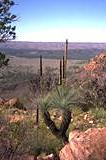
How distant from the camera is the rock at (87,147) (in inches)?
448

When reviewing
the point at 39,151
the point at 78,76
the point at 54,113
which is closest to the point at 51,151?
the point at 39,151

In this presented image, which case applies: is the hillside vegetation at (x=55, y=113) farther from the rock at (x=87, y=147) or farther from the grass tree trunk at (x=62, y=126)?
the rock at (x=87, y=147)

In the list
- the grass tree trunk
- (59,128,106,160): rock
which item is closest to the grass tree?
the grass tree trunk

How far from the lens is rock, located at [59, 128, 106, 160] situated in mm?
11383

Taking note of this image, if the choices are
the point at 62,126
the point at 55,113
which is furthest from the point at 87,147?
the point at 55,113

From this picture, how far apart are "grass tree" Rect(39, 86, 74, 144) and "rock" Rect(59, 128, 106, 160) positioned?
231 cm

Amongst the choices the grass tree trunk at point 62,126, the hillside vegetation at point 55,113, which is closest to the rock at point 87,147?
the hillside vegetation at point 55,113

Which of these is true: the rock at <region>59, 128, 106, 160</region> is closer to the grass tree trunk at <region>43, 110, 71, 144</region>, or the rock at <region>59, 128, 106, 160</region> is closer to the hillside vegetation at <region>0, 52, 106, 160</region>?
the hillside vegetation at <region>0, 52, 106, 160</region>

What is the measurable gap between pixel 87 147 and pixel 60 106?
10.6ft

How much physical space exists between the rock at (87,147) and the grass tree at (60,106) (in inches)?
91.1

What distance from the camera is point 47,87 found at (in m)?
18.3

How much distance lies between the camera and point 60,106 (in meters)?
14.6

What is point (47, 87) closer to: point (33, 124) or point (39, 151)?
point (33, 124)

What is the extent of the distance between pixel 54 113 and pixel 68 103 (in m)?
3.27
